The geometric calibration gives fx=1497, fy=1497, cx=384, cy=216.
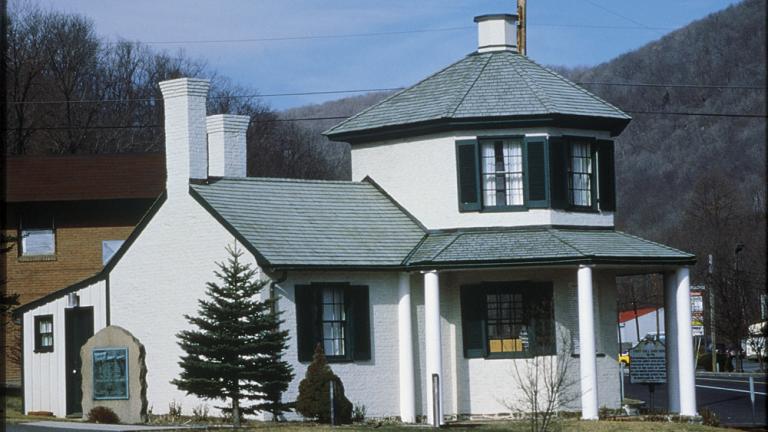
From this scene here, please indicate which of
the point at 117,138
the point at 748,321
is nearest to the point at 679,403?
the point at 748,321

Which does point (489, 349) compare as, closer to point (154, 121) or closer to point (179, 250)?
point (179, 250)

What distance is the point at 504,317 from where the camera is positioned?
3328 cm

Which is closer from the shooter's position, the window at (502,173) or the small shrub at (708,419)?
the small shrub at (708,419)

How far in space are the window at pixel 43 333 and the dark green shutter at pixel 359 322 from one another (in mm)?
7807

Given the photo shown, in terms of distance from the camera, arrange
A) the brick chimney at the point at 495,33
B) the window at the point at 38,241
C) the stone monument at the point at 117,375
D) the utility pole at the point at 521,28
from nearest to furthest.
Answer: the stone monument at the point at 117,375
the brick chimney at the point at 495,33
the utility pole at the point at 521,28
the window at the point at 38,241

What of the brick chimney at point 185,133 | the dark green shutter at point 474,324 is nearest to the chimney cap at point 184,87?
the brick chimney at point 185,133

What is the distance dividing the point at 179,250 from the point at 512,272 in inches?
290

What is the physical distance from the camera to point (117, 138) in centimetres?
7569

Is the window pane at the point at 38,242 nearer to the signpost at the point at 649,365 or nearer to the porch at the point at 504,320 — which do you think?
the porch at the point at 504,320

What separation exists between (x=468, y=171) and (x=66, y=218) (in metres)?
18.7

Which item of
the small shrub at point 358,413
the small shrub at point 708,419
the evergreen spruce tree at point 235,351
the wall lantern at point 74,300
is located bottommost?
the small shrub at point 708,419

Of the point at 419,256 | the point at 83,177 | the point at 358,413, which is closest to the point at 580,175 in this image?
the point at 419,256

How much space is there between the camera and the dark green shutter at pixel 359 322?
1261 inches

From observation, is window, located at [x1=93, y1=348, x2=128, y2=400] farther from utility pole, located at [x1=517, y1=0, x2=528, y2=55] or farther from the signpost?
utility pole, located at [x1=517, y1=0, x2=528, y2=55]
